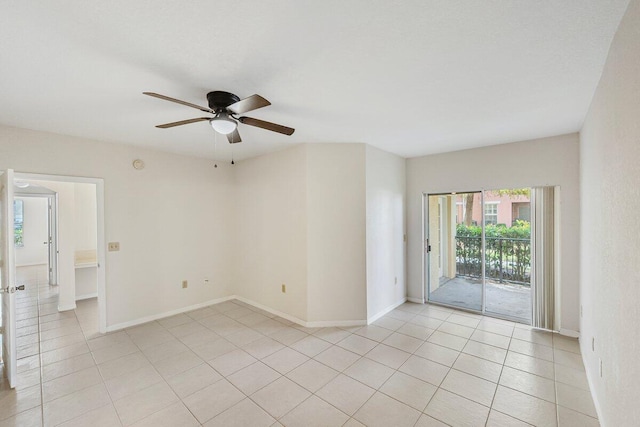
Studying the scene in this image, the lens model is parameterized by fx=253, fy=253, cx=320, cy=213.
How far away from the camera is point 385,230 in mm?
4062

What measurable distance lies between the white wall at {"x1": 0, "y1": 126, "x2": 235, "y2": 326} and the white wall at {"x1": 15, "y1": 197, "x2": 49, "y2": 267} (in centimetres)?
751

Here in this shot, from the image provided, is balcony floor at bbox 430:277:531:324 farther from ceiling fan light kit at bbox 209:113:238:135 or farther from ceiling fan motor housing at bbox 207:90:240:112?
ceiling fan motor housing at bbox 207:90:240:112

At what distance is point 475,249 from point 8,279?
674 centimetres

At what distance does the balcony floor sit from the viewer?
160 inches

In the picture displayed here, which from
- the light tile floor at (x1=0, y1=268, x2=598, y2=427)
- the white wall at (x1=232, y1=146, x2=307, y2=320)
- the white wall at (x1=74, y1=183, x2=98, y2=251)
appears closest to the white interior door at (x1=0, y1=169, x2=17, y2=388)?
the light tile floor at (x1=0, y1=268, x2=598, y2=427)

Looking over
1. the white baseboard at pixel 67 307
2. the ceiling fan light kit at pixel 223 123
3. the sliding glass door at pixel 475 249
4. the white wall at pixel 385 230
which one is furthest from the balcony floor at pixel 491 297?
the white baseboard at pixel 67 307

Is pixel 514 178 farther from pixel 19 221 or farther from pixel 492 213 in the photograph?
pixel 19 221

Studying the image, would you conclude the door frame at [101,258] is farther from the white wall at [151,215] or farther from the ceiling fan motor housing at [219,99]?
the ceiling fan motor housing at [219,99]

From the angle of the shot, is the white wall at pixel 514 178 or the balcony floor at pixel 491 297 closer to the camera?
the white wall at pixel 514 178

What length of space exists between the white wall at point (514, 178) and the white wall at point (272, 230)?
2.14 meters

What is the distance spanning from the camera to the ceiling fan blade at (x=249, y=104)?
5.50 feet

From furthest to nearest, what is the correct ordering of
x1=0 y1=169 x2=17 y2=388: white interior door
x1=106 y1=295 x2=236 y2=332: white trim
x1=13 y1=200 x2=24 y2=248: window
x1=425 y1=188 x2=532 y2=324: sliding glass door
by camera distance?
x1=13 y1=200 x2=24 y2=248: window → x1=425 y1=188 x2=532 y2=324: sliding glass door → x1=106 y1=295 x2=236 y2=332: white trim → x1=0 y1=169 x2=17 y2=388: white interior door

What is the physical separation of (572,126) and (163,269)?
5.84 metres

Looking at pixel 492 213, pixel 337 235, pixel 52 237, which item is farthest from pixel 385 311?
pixel 52 237
